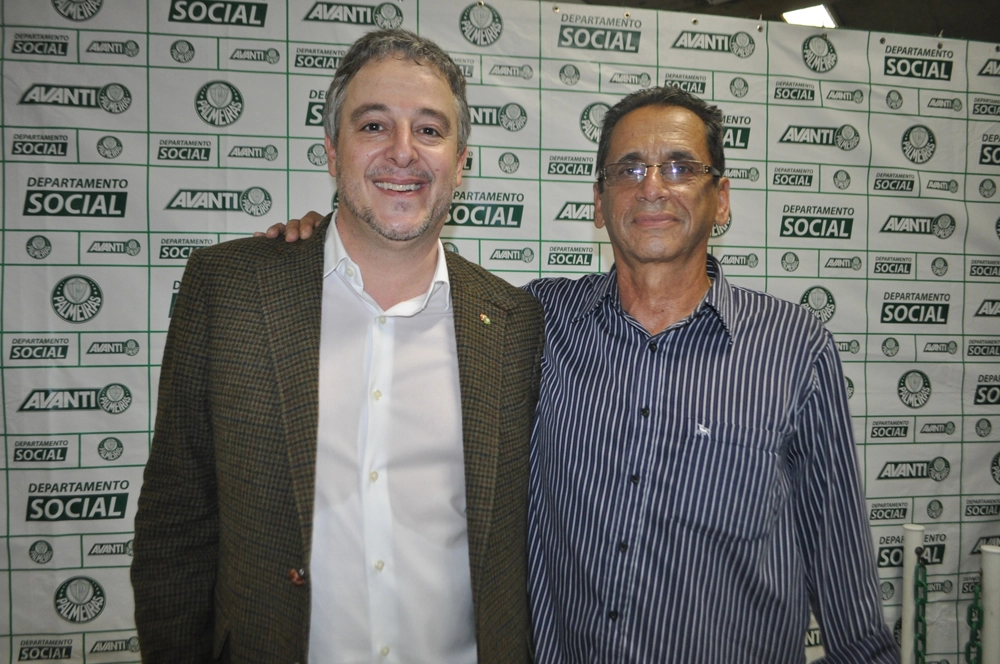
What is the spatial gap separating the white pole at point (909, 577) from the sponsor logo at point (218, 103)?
3659mm

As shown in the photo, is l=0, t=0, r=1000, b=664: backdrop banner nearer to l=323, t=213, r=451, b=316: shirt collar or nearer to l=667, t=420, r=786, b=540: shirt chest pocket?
l=323, t=213, r=451, b=316: shirt collar

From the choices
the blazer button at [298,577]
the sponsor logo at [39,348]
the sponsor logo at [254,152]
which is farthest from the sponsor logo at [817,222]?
the sponsor logo at [39,348]

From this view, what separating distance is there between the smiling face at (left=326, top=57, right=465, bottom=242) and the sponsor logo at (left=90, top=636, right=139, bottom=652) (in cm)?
227

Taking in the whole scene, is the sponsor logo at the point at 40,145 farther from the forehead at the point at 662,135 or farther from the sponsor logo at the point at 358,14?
the forehead at the point at 662,135

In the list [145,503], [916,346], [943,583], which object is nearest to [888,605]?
[943,583]

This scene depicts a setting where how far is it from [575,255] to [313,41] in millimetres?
1516

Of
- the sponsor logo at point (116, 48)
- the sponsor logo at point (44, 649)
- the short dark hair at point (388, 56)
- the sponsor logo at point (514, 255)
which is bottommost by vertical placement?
the sponsor logo at point (44, 649)

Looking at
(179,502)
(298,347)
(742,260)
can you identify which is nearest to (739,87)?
(742,260)

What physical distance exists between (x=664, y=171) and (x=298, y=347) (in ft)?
3.30

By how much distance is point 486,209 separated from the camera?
114 inches

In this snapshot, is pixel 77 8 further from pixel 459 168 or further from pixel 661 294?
pixel 661 294

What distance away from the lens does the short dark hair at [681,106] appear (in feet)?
5.37

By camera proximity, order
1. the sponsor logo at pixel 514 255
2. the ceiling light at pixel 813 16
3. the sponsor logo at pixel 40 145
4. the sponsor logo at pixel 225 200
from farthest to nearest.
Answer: the ceiling light at pixel 813 16, the sponsor logo at pixel 514 255, the sponsor logo at pixel 225 200, the sponsor logo at pixel 40 145

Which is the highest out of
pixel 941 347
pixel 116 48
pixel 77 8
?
pixel 77 8
